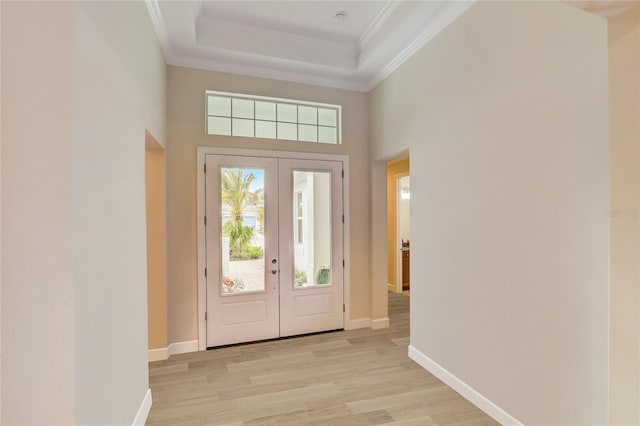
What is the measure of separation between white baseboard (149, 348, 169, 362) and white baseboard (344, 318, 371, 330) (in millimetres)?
2165

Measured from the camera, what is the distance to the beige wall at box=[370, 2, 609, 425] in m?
1.68

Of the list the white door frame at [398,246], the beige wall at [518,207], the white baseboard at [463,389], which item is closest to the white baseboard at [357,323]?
the white baseboard at [463,389]

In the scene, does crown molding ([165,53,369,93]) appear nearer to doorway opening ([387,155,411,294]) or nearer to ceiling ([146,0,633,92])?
→ ceiling ([146,0,633,92])

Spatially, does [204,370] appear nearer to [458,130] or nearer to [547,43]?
[458,130]

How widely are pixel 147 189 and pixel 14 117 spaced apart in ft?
7.15

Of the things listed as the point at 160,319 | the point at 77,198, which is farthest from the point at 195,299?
the point at 77,198

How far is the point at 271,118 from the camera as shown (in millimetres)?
3822

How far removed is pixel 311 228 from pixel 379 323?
1622 millimetres

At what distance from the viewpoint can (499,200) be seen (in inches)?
87.4

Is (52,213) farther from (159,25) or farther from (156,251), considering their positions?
(159,25)

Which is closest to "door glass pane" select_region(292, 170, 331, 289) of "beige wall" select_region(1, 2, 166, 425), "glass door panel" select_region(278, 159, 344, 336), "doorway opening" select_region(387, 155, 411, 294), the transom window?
"glass door panel" select_region(278, 159, 344, 336)

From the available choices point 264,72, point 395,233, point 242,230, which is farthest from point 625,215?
point 395,233

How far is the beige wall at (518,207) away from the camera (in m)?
1.68

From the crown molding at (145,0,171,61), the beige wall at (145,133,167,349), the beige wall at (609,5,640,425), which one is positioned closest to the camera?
the beige wall at (609,5,640,425)
